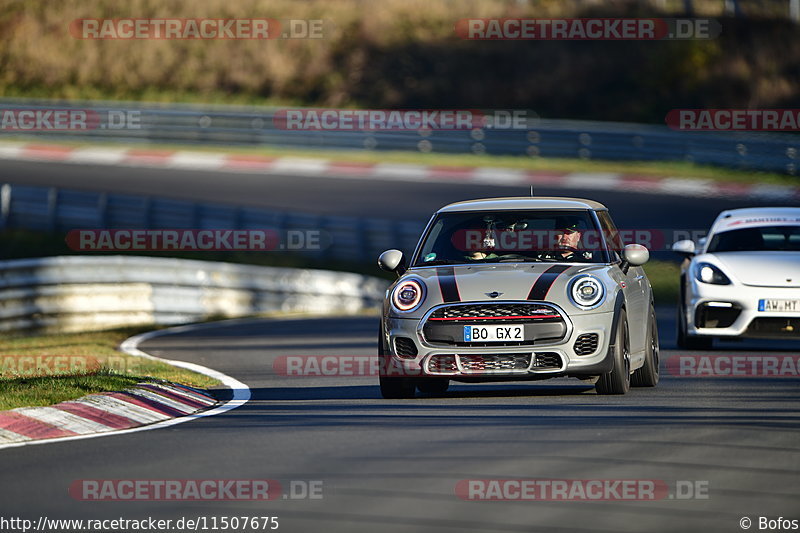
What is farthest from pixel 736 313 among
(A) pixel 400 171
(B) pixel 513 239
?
(A) pixel 400 171

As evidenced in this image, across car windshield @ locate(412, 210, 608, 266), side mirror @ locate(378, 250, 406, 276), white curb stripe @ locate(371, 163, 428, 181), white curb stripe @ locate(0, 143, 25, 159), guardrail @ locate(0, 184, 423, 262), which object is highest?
white curb stripe @ locate(0, 143, 25, 159)

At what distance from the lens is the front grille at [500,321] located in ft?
35.5

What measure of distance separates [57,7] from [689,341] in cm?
4361

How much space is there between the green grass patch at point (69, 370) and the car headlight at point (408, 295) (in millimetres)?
2146

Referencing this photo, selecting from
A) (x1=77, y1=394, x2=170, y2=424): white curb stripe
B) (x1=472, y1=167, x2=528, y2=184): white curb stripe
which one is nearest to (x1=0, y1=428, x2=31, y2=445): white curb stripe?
(x1=77, y1=394, x2=170, y2=424): white curb stripe

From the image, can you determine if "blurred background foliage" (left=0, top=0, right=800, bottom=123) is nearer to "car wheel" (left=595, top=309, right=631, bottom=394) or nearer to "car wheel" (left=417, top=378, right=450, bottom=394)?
"car wheel" (left=417, top=378, right=450, bottom=394)

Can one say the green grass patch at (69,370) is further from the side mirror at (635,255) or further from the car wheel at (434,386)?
the side mirror at (635,255)

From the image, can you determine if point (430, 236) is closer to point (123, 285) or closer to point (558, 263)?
point (558, 263)

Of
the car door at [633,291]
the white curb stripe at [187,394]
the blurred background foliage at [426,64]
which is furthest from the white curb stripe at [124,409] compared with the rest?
the blurred background foliage at [426,64]

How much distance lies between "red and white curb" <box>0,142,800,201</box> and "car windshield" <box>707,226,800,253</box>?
1634 cm

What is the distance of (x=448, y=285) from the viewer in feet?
36.3

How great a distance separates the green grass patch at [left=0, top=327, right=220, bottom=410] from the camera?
10992 mm

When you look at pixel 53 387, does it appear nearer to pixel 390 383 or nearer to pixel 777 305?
pixel 390 383

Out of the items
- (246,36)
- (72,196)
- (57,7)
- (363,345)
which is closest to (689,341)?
(363,345)
